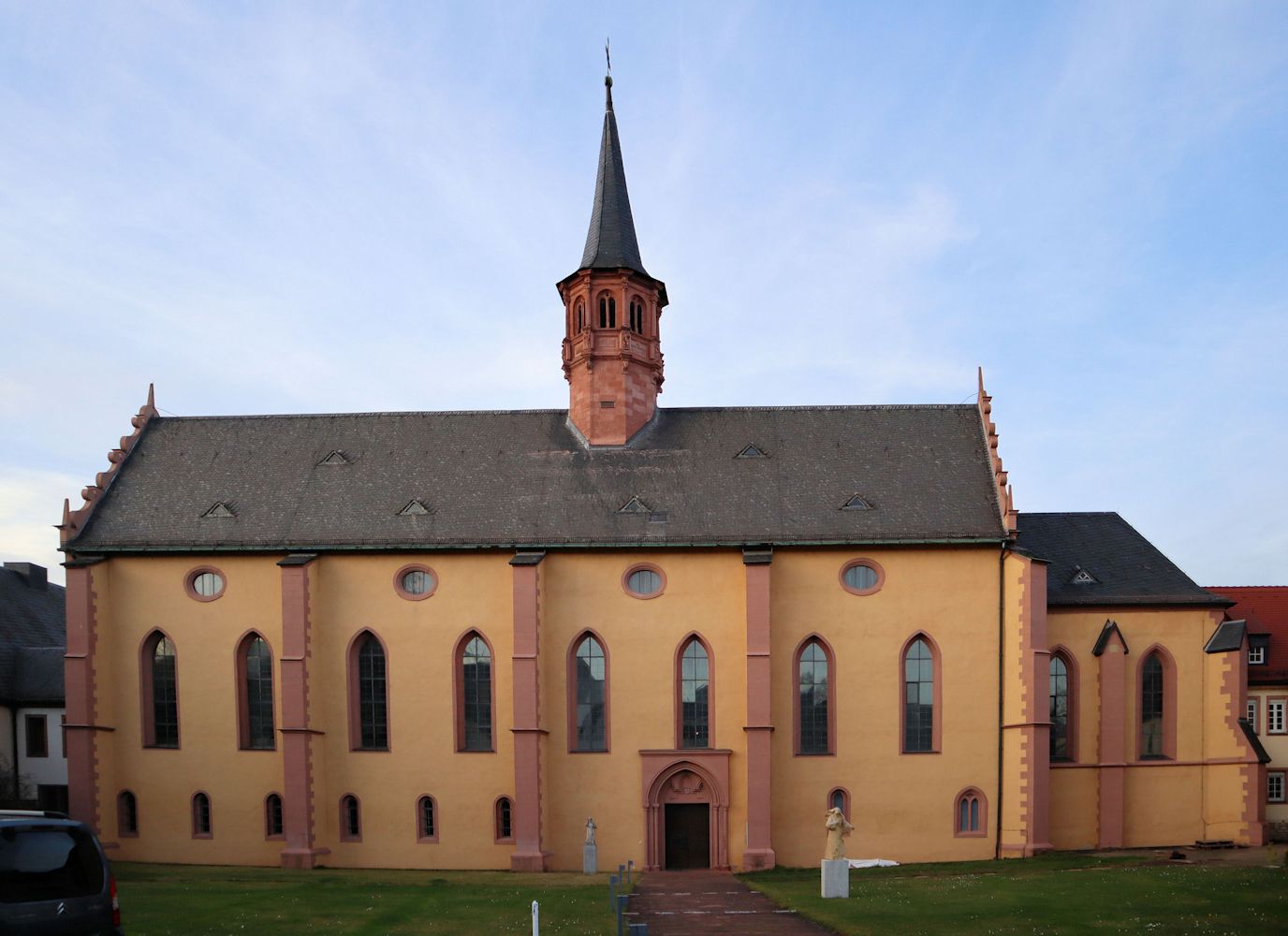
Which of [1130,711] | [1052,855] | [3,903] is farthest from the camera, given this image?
[1130,711]

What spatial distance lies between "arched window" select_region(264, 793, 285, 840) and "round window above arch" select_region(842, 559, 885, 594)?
21.2 m

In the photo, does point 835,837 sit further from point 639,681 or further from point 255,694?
point 255,694

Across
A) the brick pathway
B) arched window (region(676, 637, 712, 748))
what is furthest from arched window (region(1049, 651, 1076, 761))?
the brick pathway

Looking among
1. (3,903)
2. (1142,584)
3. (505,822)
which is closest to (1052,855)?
(1142,584)

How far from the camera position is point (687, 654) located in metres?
33.2

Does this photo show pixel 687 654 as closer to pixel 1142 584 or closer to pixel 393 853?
pixel 393 853

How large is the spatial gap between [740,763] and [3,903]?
2417cm

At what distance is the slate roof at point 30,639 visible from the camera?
43.1 m

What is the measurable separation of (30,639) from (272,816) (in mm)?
22060

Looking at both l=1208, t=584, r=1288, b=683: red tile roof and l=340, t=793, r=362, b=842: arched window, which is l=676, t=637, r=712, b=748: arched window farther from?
l=1208, t=584, r=1288, b=683: red tile roof

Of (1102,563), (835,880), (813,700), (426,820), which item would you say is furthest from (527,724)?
(1102,563)

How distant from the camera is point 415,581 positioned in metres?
33.9

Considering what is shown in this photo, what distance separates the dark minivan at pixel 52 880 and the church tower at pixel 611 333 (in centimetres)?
2581

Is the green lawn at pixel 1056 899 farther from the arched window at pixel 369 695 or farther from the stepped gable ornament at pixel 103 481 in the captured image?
the stepped gable ornament at pixel 103 481
